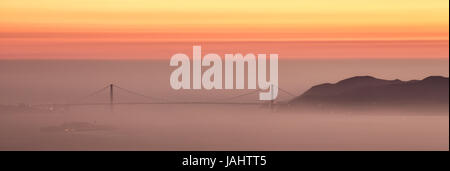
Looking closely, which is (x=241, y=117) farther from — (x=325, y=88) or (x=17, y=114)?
(x=17, y=114)

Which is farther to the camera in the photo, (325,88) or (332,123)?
(325,88)

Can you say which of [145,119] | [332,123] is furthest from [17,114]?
[332,123]

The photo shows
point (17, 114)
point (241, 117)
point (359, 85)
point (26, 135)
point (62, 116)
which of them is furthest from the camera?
point (359, 85)

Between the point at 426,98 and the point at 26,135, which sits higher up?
the point at 426,98

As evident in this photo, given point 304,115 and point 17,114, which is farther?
point 304,115

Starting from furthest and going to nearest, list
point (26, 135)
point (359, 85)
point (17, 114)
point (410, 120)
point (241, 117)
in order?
1. point (359, 85)
2. point (410, 120)
3. point (241, 117)
4. point (26, 135)
5. point (17, 114)

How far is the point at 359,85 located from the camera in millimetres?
76000

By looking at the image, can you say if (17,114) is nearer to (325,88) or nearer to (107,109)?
(107,109)

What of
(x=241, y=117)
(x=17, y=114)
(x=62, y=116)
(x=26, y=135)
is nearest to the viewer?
(x=17, y=114)

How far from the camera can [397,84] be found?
74125 millimetres

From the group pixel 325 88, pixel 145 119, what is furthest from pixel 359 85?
pixel 145 119

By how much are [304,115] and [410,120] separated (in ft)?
34.2

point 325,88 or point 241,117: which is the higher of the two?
point 325,88

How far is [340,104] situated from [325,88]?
635 cm
